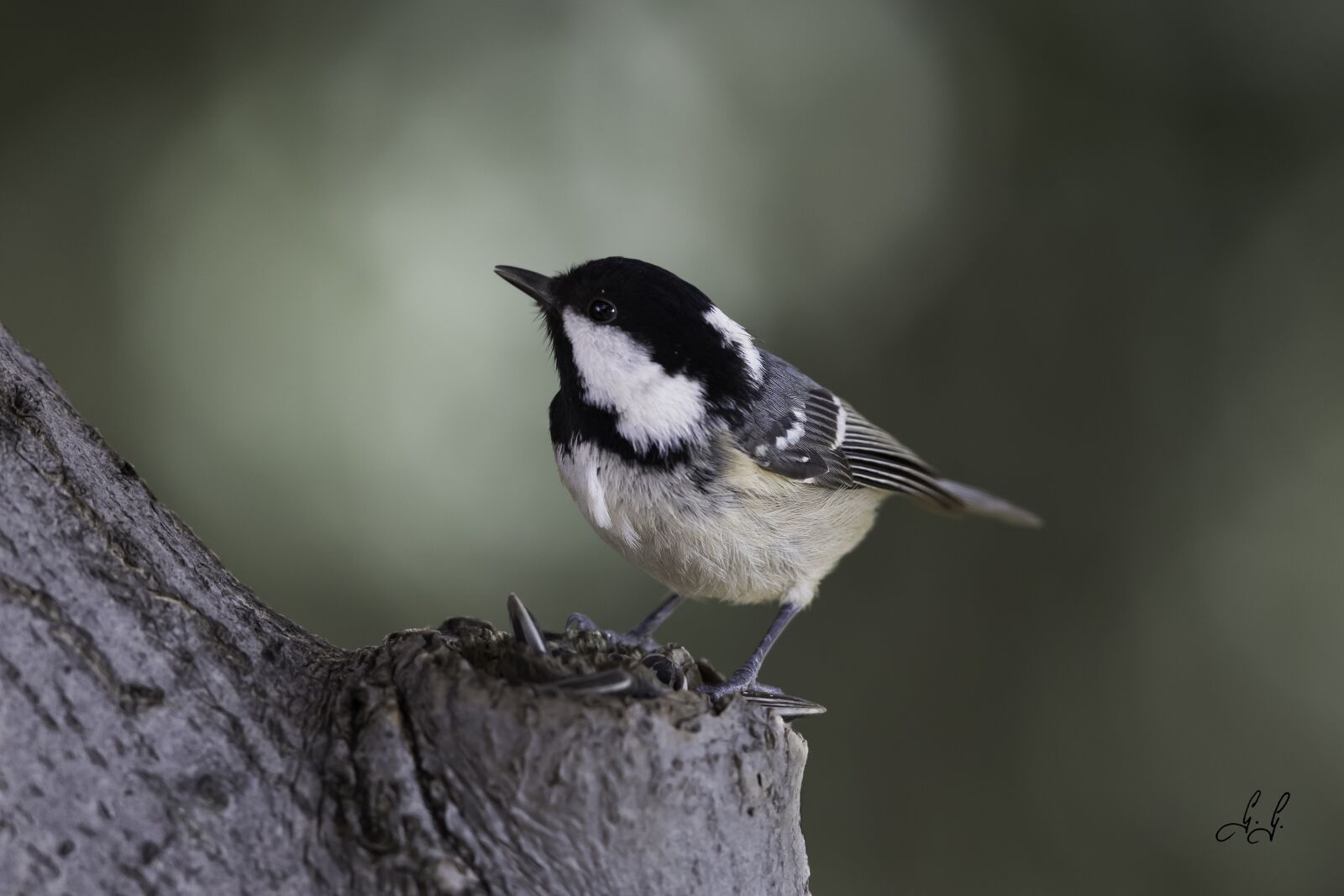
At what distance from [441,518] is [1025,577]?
1481 mm

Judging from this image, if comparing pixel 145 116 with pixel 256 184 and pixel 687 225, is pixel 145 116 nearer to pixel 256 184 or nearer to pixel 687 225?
pixel 256 184

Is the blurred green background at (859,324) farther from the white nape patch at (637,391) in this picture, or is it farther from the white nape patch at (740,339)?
the white nape patch at (637,391)

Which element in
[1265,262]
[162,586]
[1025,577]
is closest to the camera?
[162,586]

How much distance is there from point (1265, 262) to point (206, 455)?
2607 mm

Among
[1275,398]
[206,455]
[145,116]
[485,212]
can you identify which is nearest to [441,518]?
[206,455]

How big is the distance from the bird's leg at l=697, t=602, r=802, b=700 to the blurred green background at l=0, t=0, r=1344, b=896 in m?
1.08

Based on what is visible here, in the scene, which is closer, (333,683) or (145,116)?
(333,683)

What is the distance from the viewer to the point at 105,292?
106 inches

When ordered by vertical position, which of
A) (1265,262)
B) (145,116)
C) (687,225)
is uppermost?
(1265,262)

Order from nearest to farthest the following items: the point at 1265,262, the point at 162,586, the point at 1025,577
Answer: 1. the point at 162,586
2. the point at 1265,262
3. the point at 1025,577

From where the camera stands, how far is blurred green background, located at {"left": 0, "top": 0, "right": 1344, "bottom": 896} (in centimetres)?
256

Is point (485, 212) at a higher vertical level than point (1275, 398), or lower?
lower
